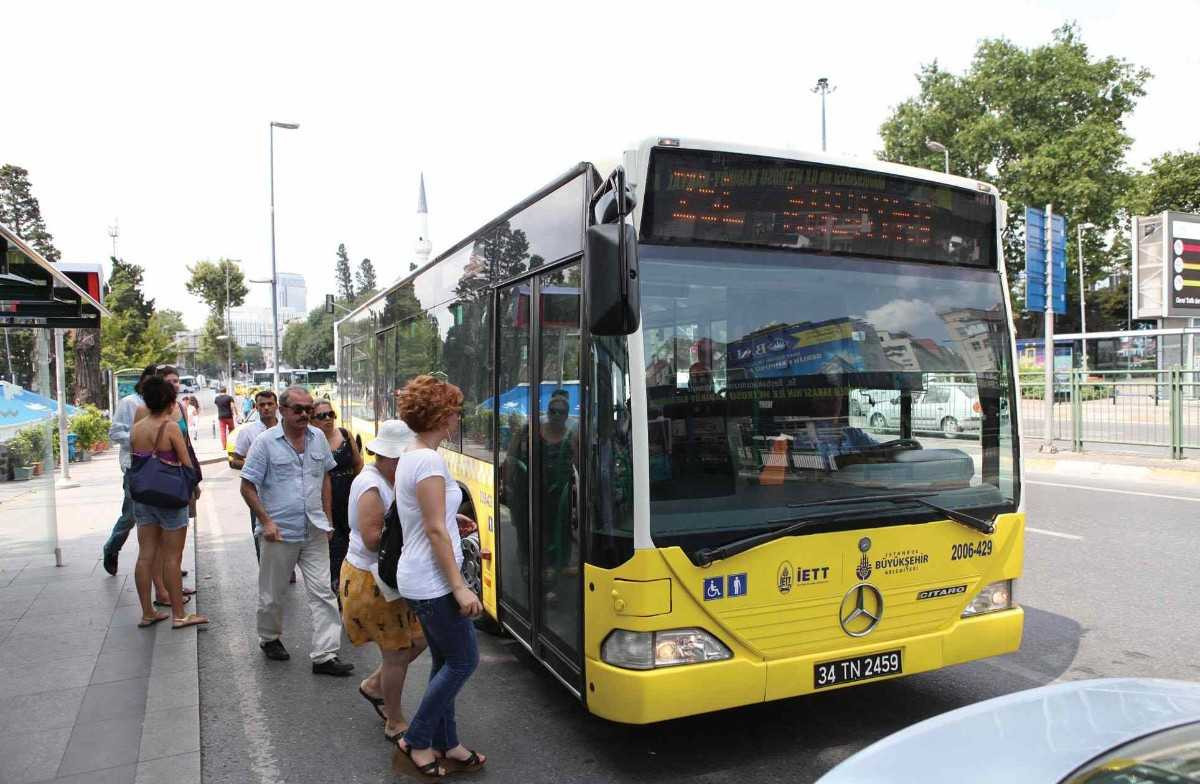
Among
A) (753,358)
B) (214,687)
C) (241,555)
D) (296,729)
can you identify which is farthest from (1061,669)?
(241,555)

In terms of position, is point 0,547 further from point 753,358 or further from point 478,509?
point 753,358

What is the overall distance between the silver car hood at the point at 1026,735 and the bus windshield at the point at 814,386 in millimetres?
1351

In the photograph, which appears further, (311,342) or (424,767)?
(311,342)

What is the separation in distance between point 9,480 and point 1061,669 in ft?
28.0

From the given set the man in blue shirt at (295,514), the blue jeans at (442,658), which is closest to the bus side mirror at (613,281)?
the blue jeans at (442,658)

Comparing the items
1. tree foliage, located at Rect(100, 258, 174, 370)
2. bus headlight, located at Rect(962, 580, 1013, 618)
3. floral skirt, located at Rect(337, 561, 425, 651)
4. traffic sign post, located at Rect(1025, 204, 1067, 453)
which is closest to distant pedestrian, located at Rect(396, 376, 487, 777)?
floral skirt, located at Rect(337, 561, 425, 651)

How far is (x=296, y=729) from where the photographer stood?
4.40 meters

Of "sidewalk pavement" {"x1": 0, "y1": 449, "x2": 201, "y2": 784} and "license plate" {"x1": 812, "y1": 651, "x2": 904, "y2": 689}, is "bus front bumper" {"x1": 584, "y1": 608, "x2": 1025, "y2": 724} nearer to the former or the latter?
"license plate" {"x1": 812, "y1": 651, "x2": 904, "y2": 689}

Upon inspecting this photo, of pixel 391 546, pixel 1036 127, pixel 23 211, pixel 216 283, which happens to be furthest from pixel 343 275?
pixel 391 546

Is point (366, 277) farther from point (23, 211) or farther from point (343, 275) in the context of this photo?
point (23, 211)

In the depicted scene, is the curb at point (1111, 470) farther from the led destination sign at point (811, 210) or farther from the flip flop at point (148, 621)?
the flip flop at point (148, 621)

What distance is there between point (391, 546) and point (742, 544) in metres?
1.59

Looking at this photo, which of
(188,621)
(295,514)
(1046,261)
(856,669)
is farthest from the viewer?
(1046,261)

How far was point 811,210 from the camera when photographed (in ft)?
13.2
